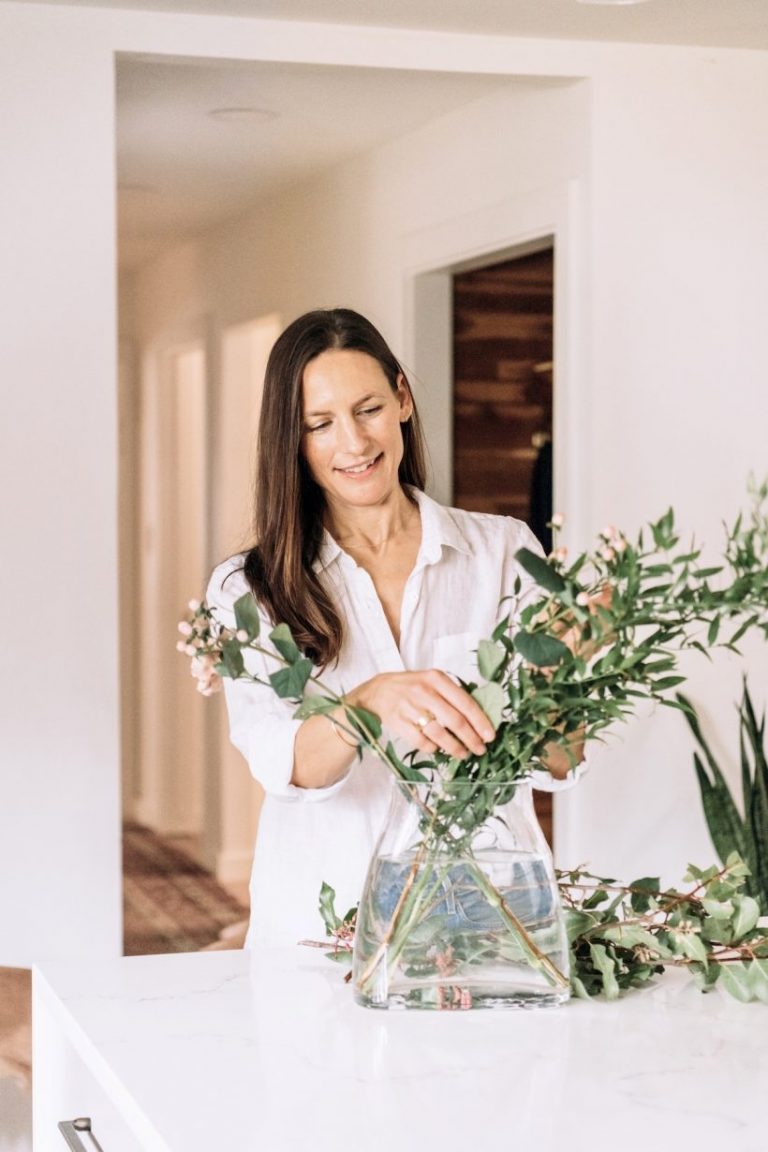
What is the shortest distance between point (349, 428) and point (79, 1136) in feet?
3.16

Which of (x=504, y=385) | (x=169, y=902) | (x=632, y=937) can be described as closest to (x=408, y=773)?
(x=632, y=937)

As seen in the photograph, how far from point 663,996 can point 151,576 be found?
252 inches

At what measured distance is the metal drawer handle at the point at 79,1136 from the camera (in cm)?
131

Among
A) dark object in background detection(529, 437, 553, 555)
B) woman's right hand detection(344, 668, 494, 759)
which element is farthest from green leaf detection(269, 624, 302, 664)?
dark object in background detection(529, 437, 553, 555)

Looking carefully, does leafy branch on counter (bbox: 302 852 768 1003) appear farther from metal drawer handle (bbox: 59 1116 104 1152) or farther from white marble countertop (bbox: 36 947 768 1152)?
metal drawer handle (bbox: 59 1116 104 1152)

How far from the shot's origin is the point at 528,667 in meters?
1.33

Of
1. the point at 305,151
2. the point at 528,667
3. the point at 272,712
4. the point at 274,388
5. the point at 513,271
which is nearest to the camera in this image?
the point at 528,667

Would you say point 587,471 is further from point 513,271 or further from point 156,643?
point 156,643

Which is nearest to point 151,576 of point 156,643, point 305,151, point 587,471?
point 156,643

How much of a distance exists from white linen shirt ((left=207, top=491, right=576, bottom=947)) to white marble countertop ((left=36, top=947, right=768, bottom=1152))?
0.47 m

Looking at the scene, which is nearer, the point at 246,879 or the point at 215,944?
the point at 215,944

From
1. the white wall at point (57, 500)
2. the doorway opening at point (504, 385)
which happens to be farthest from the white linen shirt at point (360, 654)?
the doorway opening at point (504, 385)

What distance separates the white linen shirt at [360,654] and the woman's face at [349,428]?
125 millimetres

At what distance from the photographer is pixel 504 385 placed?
206 inches
